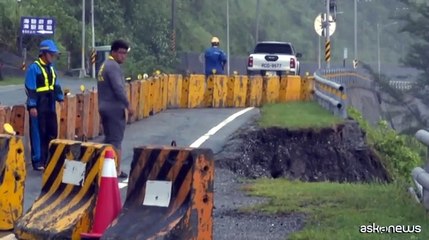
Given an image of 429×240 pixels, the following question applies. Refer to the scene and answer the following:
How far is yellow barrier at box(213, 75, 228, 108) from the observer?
3169 cm

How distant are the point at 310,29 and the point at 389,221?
8330cm

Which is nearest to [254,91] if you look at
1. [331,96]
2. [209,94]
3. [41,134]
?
[209,94]

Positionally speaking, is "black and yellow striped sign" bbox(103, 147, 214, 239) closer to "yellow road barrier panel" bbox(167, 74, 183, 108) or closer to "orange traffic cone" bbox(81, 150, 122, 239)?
"orange traffic cone" bbox(81, 150, 122, 239)

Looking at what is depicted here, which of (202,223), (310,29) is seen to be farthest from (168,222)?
(310,29)

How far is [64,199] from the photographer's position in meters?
10.8

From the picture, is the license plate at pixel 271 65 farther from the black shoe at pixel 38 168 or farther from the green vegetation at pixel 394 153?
the black shoe at pixel 38 168

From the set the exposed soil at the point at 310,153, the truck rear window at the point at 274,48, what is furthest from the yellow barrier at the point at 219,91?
the truck rear window at the point at 274,48

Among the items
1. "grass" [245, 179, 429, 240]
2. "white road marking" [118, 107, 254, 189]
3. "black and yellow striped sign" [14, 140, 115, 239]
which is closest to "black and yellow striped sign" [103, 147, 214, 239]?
"black and yellow striped sign" [14, 140, 115, 239]

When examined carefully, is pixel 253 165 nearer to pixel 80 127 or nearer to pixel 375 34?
pixel 80 127

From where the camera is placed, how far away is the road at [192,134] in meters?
13.7

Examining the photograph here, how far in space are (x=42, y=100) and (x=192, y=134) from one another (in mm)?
7204

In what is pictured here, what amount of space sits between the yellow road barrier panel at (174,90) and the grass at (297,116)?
7.92 feet

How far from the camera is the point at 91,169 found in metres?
10.6

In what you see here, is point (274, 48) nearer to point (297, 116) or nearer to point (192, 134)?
point (297, 116)
